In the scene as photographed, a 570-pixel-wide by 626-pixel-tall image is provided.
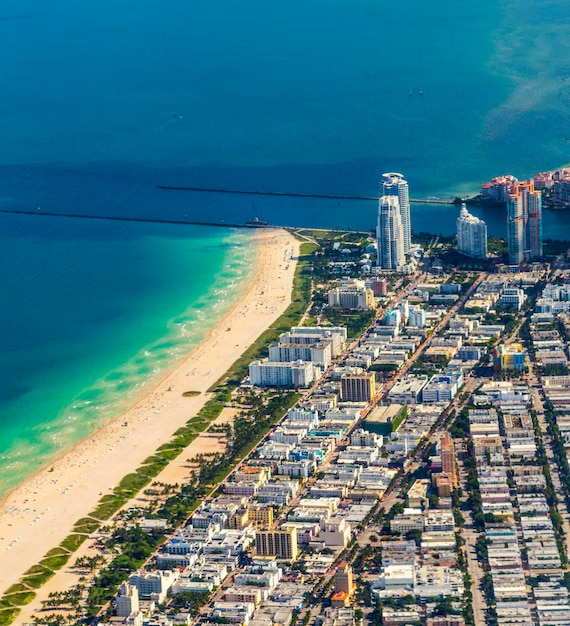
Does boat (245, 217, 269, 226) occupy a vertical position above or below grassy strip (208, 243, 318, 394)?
above

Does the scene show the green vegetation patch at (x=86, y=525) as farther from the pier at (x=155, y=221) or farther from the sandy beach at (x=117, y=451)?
the pier at (x=155, y=221)

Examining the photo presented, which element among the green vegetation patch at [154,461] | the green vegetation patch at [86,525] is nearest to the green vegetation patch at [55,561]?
the green vegetation patch at [86,525]

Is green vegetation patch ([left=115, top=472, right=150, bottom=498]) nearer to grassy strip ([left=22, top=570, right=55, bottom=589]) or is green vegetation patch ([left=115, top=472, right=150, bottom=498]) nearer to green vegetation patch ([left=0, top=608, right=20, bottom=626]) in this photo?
grassy strip ([left=22, top=570, right=55, bottom=589])

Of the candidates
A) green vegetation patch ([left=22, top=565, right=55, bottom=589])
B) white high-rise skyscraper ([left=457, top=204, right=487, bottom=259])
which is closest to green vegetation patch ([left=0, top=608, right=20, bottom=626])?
green vegetation patch ([left=22, top=565, right=55, bottom=589])

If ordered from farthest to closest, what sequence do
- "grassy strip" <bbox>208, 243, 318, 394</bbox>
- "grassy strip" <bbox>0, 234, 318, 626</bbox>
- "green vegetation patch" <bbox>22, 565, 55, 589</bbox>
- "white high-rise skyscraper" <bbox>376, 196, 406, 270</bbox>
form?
"white high-rise skyscraper" <bbox>376, 196, 406, 270</bbox>
"grassy strip" <bbox>208, 243, 318, 394</bbox>
"grassy strip" <bbox>0, 234, 318, 626</bbox>
"green vegetation patch" <bbox>22, 565, 55, 589</bbox>

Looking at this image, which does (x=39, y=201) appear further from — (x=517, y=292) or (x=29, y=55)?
(x=29, y=55)

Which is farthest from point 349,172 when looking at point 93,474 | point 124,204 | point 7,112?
point 93,474

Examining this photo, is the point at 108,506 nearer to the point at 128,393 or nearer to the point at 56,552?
the point at 56,552
